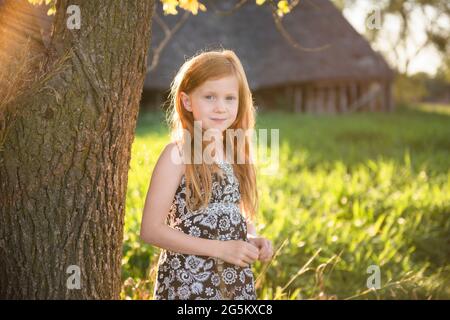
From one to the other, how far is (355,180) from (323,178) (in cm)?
66

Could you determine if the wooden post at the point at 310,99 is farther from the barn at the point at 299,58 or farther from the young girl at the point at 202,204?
the young girl at the point at 202,204

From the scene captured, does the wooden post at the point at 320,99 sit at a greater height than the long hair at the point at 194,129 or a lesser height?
greater

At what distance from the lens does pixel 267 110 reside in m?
20.0

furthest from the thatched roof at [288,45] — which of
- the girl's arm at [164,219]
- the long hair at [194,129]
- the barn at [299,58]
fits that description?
the girl's arm at [164,219]

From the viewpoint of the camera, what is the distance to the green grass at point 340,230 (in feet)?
12.8

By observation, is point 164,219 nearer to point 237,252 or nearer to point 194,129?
point 237,252

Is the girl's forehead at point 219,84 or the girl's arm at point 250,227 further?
the girl's arm at point 250,227

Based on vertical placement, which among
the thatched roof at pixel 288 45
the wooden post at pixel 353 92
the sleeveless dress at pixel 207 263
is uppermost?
the thatched roof at pixel 288 45

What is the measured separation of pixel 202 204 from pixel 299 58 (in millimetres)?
17623

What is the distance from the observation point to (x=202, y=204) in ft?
7.64

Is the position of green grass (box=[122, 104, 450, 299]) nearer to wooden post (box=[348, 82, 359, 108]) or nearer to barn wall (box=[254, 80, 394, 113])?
barn wall (box=[254, 80, 394, 113])

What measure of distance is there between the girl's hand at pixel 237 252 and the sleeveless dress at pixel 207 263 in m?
0.10

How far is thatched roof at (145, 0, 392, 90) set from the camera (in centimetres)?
1919
